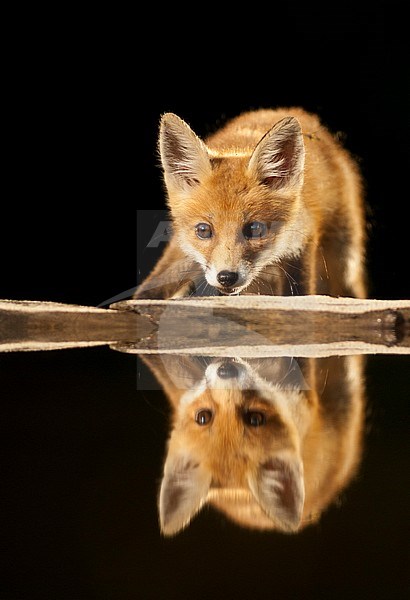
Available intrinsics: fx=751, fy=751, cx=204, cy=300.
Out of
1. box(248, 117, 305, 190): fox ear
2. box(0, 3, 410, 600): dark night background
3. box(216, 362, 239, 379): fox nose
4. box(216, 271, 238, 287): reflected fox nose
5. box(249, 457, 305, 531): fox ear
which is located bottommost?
box(249, 457, 305, 531): fox ear

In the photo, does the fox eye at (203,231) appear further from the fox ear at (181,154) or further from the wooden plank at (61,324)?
the wooden plank at (61,324)

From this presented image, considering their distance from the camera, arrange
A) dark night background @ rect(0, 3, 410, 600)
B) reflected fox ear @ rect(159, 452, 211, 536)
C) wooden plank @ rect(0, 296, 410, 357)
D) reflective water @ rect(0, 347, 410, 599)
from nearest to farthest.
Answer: reflective water @ rect(0, 347, 410, 599) < reflected fox ear @ rect(159, 452, 211, 536) < wooden plank @ rect(0, 296, 410, 357) < dark night background @ rect(0, 3, 410, 600)

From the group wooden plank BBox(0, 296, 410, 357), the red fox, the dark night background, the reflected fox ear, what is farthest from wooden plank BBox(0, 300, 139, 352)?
A: the reflected fox ear

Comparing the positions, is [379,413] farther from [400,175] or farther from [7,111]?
[7,111]

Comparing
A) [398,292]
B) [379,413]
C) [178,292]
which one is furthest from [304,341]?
[398,292]

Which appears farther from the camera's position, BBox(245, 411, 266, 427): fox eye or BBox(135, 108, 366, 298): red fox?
BBox(135, 108, 366, 298): red fox

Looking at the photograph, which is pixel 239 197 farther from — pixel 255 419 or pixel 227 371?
pixel 255 419

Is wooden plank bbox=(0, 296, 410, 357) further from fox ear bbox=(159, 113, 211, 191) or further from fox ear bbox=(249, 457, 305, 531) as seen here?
fox ear bbox=(249, 457, 305, 531)

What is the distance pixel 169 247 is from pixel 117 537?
166 cm

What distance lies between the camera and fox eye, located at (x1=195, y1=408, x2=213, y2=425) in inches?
42.9

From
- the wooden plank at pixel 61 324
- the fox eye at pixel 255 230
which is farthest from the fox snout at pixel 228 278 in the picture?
the wooden plank at pixel 61 324

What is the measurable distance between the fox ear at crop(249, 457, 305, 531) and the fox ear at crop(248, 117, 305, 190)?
1287 mm

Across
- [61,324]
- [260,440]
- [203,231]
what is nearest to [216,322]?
[203,231]

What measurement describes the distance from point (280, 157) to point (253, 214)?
0.57 feet
